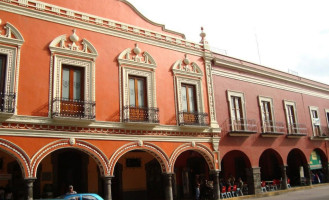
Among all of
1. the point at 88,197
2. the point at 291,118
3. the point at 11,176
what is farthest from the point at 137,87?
the point at 291,118

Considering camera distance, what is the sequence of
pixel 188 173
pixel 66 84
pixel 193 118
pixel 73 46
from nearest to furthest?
pixel 66 84, pixel 73 46, pixel 193 118, pixel 188 173

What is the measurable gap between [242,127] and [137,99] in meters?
6.48

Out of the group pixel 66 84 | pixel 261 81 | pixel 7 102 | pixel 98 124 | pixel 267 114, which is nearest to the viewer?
pixel 7 102

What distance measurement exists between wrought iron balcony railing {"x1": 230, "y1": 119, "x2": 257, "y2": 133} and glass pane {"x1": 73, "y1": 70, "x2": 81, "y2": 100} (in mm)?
8048

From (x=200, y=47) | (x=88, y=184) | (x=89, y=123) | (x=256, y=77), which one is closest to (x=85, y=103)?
(x=89, y=123)

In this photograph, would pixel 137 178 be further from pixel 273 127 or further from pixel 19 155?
→ pixel 273 127

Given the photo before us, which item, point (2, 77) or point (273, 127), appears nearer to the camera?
point (2, 77)

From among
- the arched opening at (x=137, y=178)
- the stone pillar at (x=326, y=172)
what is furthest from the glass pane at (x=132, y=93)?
the stone pillar at (x=326, y=172)

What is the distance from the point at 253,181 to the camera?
1723cm

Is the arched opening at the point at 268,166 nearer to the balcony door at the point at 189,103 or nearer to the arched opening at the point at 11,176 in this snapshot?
the balcony door at the point at 189,103

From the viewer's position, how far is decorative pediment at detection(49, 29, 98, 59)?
40.3 ft

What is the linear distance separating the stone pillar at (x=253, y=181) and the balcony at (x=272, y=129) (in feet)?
7.11

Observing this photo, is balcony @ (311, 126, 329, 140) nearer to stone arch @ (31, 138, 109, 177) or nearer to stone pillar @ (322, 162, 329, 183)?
stone pillar @ (322, 162, 329, 183)

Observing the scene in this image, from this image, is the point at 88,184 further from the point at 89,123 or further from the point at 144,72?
the point at 144,72
